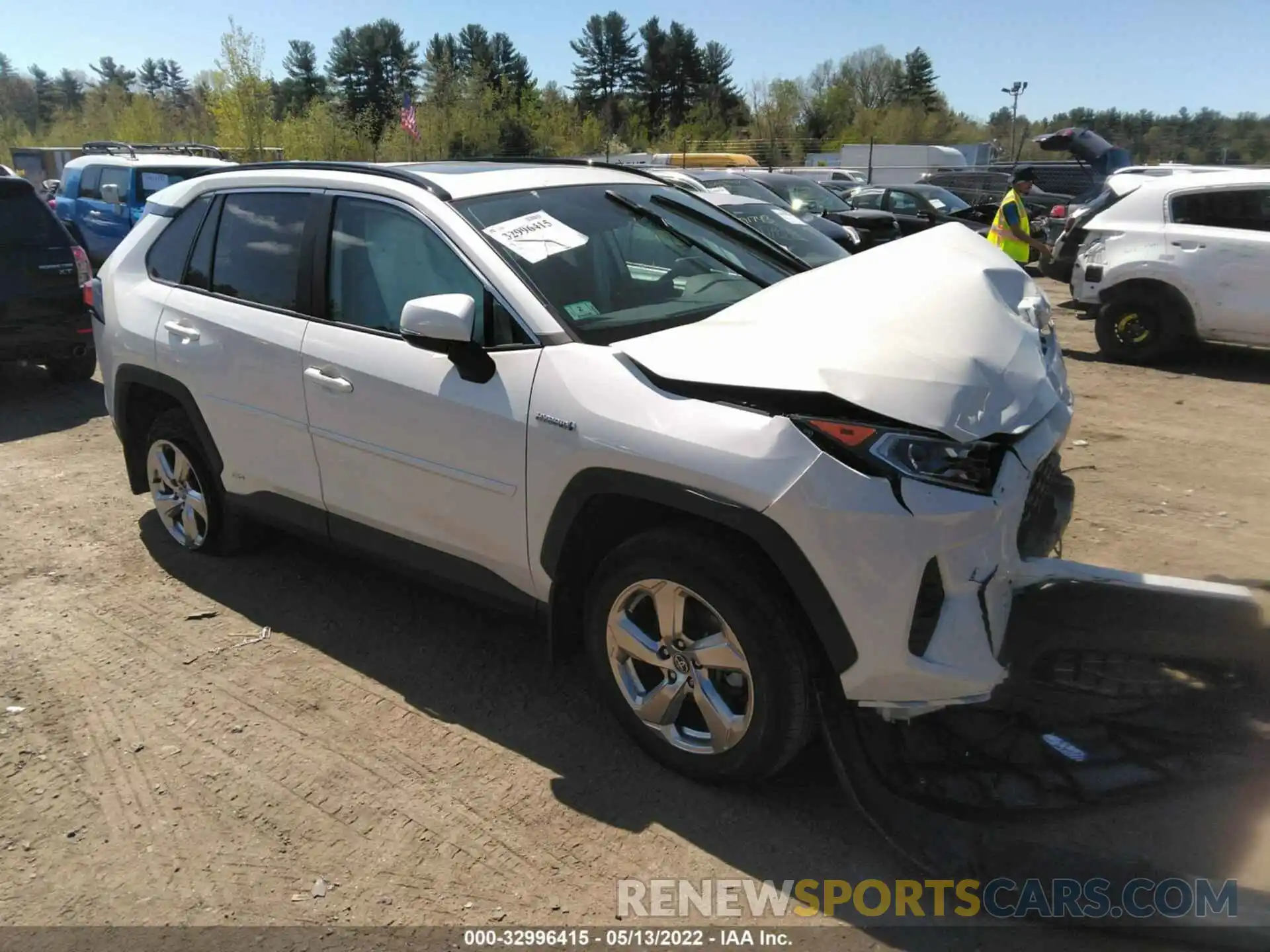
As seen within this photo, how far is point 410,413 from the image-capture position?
11.0 feet

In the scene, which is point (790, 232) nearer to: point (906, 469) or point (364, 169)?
point (364, 169)

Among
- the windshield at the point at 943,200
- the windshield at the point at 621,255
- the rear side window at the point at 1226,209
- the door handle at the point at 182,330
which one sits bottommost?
the door handle at the point at 182,330

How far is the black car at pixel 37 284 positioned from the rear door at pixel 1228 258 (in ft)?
31.4

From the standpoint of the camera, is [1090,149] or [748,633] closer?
[748,633]

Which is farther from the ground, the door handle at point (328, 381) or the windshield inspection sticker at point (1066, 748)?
the door handle at point (328, 381)

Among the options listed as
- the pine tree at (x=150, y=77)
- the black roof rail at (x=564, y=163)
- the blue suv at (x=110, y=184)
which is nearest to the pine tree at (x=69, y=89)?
the pine tree at (x=150, y=77)

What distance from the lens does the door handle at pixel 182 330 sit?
4.22 meters

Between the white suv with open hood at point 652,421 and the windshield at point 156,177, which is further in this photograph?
the windshield at point 156,177

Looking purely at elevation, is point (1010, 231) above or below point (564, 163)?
below

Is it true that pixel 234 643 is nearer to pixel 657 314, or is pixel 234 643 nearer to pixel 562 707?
pixel 562 707

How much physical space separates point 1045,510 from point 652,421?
53.7 inches

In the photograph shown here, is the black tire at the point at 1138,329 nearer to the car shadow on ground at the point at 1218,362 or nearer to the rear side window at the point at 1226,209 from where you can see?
the car shadow on ground at the point at 1218,362

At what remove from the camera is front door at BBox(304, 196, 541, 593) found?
3.15 meters

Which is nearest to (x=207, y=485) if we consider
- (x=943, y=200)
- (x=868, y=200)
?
(x=868, y=200)
